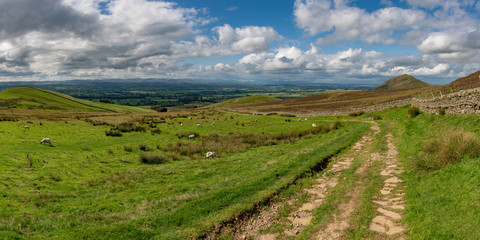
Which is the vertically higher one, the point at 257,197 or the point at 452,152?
the point at 452,152

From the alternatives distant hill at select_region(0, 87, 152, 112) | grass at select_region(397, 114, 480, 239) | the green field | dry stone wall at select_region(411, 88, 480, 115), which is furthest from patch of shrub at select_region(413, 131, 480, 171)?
distant hill at select_region(0, 87, 152, 112)

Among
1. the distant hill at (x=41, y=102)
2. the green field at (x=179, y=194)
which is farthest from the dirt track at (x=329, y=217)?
the distant hill at (x=41, y=102)

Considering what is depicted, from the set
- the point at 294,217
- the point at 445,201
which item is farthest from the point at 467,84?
the point at 294,217

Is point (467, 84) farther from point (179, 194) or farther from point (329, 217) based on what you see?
point (179, 194)

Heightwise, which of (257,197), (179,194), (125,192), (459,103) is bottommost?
(125,192)

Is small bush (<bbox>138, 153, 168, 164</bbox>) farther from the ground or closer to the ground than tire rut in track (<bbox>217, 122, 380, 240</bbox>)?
closer to the ground

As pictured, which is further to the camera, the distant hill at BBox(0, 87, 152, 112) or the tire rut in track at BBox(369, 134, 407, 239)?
the distant hill at BBox(0, 87, 152, 112)

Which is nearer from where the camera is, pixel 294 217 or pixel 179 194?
pixel 294 217

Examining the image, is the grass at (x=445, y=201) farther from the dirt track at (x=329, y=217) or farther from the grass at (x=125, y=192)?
the grass at (x=125, y=192)

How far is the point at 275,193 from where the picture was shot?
10.4m

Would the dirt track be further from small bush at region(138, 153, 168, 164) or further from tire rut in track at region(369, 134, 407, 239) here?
small bush at region(138, 153, 168, 164)

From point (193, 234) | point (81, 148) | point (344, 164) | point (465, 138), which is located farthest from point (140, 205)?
point (81, 148)

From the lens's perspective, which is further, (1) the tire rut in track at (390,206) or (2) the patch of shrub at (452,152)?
(2) the patch of shrub at (452,152)

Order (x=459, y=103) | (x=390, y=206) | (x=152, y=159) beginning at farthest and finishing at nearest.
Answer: (x=459, y=103), (x=152, y=159), (x=390, y=206)
